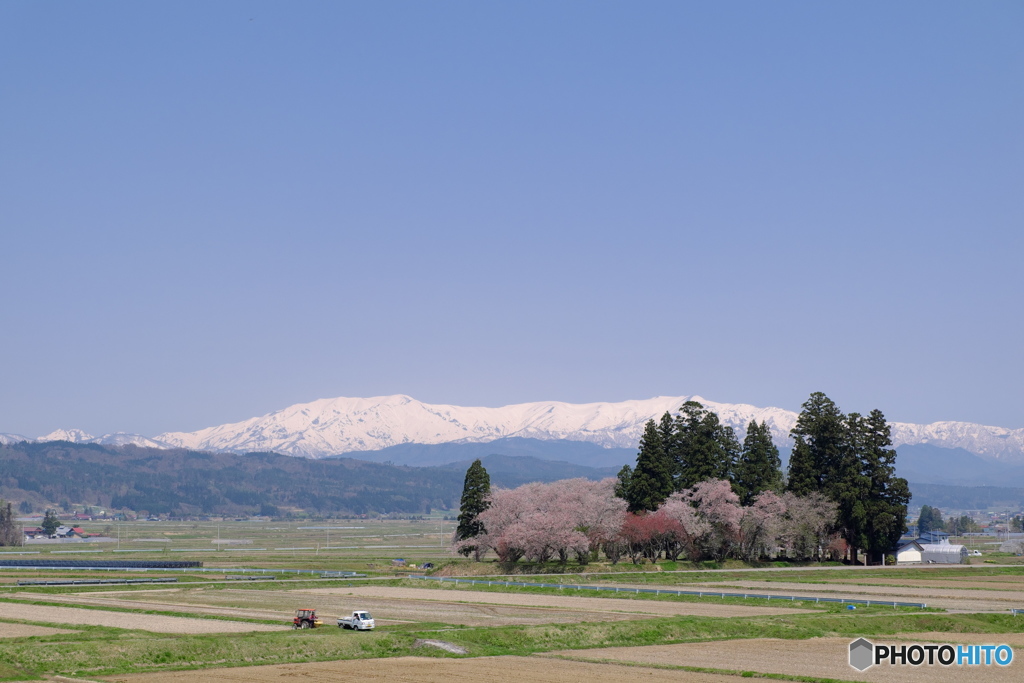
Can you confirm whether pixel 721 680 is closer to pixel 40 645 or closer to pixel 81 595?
pixel 40 645

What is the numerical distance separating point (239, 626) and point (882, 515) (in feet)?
219

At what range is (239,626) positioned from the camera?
4603 centimetres

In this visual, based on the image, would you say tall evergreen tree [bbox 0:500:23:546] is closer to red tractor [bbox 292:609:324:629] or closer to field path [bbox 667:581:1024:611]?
field path [bbox 667:581:1024:611]

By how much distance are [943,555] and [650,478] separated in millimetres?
42911

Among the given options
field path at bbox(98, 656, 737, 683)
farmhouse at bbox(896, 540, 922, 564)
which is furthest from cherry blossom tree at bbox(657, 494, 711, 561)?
field path at bbox(98, 656, 737, 683)

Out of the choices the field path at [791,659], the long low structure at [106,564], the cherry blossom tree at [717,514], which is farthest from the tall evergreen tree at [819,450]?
the long low structure at [106,564]

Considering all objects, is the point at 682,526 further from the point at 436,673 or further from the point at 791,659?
the point at 436,673

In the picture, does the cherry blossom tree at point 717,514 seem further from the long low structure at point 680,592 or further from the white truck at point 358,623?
the white truck at point 358,623

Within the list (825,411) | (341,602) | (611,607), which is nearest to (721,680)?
(611,607)

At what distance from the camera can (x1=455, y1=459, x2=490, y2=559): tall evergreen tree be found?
9525 cm

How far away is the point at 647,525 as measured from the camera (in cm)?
9081

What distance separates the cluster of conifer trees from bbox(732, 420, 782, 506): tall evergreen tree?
0.10 m

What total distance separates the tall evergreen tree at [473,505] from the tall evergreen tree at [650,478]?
47.8 ft

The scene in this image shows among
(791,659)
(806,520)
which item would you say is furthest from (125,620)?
(806,520)
